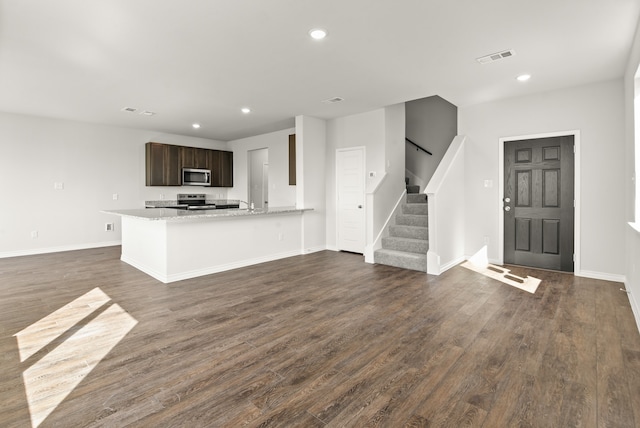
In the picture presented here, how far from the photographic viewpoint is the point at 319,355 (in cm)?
→ 231

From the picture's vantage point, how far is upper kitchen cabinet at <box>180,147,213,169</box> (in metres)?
7.77

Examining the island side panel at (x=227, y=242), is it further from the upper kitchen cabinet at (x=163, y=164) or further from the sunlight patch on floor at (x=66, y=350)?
the upper kitchen cabinet at (x=163, y=164)

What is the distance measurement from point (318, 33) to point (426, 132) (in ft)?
16.5

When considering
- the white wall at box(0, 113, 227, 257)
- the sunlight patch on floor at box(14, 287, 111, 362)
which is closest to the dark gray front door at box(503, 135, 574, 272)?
the sunlight patch on floor at box(14, 287, 111, 362)

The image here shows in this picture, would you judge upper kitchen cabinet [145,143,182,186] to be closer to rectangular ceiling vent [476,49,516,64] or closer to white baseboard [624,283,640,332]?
rectangular ceiling vent [476,49,516,64]

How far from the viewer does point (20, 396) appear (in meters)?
1.84

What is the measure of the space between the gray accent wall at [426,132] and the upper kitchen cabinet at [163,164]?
5234mm

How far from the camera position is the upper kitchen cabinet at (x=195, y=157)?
7770 mm

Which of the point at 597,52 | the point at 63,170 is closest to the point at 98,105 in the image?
the point at 63,170

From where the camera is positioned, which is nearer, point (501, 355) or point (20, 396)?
point (20, 396)

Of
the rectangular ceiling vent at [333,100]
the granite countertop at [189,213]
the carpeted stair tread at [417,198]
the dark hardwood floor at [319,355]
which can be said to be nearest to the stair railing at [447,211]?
the dark hardwood floor at [319,355]

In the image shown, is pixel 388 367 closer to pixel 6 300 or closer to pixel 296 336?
pixel 296 336

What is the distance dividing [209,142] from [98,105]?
3.36 m

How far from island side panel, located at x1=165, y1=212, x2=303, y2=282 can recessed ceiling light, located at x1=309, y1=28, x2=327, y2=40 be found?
9.22ft
